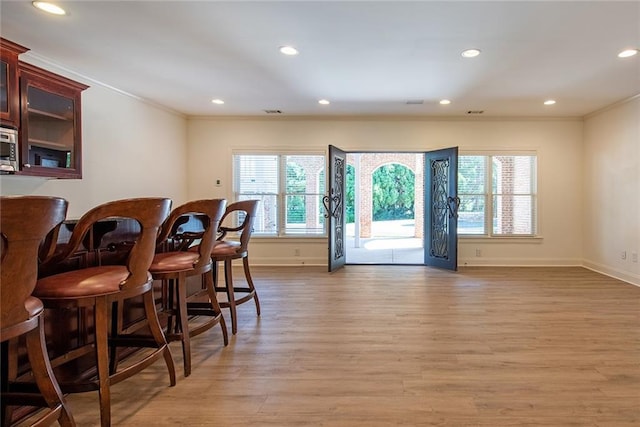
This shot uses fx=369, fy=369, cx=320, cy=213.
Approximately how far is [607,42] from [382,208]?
420 inches

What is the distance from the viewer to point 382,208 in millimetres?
13781

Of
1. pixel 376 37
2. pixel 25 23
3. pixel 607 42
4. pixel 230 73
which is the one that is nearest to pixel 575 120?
pixel 607 42

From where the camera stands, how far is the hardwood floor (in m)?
2.00

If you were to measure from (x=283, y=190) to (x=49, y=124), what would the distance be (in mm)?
3622

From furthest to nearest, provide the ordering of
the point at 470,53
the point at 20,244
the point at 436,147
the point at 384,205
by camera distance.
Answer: the point at 384,205
the point at 436,147
the point at 470,53
the point at 20,244

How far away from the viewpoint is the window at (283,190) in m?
6.50

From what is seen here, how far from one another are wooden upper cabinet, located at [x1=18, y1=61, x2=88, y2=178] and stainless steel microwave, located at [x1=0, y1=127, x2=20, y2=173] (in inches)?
Result: 3.8

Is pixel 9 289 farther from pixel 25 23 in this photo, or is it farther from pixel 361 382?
pixel 25 23

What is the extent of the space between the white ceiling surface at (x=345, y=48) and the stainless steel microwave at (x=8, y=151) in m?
0.87

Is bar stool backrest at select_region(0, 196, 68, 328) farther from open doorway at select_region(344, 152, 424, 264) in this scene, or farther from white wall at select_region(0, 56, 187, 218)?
open doorway at select_region(344, 152, 424, 264)

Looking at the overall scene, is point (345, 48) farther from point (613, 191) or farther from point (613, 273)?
point (613, 273)

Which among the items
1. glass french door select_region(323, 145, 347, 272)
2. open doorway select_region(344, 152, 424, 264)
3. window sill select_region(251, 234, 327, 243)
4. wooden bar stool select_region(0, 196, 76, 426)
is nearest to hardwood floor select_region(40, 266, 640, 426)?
wooden bar stool select_region(0, 196, 76, 426)

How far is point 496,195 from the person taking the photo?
20.9 feet

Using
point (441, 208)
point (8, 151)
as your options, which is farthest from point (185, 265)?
point (441, 208)
